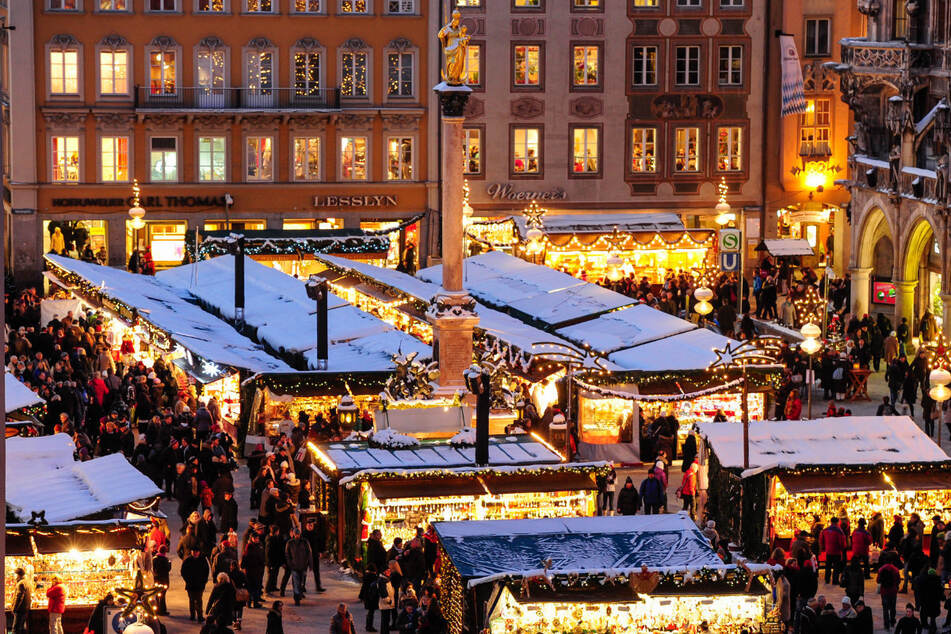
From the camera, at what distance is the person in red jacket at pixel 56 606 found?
2411cm

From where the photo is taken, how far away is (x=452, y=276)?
108ft

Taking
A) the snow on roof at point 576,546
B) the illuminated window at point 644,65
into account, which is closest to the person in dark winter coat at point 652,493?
the snow on roof at point 576,546

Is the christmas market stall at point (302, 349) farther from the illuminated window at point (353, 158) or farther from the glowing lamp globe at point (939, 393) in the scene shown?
the illuminated window at point (353, 158)

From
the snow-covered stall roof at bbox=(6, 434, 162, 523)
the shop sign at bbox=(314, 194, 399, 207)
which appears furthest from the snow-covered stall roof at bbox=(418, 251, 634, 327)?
the snow-covered stall roof at bbox=(6, 434, 162, 523)

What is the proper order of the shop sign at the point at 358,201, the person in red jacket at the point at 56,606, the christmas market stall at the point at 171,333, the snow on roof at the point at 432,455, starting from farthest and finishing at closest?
the shop sign at the point at 358,201, the christmas market stall at the point at 171,333, the snow on roof at the point at 432,455, the person in red jacket at the point at 56,606

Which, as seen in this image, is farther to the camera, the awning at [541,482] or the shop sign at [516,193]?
the shop sign at [516,193]

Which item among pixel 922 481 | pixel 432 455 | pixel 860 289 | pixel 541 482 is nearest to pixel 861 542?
pixel 922 481

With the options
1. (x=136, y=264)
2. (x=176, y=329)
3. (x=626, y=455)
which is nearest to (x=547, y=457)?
(x=626, y=455)

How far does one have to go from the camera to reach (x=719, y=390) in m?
34.8

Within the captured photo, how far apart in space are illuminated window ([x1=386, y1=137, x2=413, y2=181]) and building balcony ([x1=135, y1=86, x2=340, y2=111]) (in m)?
2.09

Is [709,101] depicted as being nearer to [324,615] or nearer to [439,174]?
[439,174]

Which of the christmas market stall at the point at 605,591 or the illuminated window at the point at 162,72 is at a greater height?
the illuminated window at the point at 162,72

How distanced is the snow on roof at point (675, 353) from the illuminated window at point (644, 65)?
22.7m

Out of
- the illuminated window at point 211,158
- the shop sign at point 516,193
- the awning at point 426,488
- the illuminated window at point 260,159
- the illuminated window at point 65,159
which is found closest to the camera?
the awning at point 426,488
